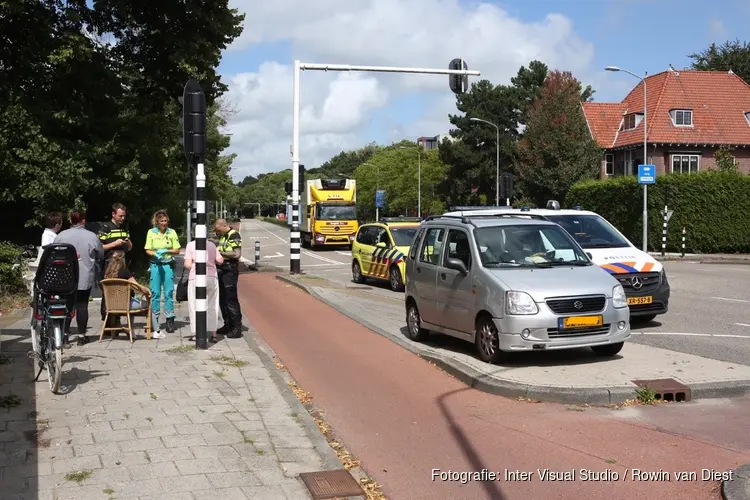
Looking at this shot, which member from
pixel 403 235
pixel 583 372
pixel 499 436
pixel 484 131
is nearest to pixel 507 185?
pixel 403 235

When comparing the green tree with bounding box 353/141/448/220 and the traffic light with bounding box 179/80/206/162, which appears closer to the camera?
the traffic light with bounding box 179/80/206/162

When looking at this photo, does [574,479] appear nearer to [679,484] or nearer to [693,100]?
[679,484]

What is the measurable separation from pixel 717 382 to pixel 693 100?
1862 inches

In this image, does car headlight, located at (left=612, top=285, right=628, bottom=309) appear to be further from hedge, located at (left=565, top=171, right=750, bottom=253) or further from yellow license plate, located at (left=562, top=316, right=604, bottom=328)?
hedge, located at (left=565, top=171, right=750, bottom=253)

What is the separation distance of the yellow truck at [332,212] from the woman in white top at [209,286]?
2948cm

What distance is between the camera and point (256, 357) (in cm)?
903

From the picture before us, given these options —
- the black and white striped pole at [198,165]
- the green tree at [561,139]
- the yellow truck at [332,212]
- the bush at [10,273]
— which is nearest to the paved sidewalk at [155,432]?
the black and white striped pole at [198,165]

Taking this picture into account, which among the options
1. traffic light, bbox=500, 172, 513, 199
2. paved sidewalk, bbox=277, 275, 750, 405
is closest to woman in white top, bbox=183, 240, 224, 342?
paved sidewalk, bbox=277, 275, 750, 405

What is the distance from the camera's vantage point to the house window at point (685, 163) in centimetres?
4725

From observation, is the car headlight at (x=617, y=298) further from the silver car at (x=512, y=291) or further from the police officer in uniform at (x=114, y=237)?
the police officer in uniform at (x=114, y=237)

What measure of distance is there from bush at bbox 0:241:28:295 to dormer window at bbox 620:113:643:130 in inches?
1753

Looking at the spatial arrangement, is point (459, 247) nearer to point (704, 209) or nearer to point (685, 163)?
point (704, 209)

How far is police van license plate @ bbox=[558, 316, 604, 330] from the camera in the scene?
7944 mm

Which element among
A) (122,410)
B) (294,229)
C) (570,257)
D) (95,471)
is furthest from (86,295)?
(294,229)
